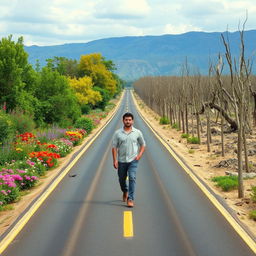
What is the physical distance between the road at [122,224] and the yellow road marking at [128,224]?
8 centimetres

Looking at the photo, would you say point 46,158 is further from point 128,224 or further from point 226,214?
point 226,214

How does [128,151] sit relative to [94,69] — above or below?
below

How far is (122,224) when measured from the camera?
7.86 metres

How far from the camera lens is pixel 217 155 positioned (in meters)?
18.6

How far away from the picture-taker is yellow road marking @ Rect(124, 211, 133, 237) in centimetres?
733

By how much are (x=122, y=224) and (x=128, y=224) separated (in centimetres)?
12

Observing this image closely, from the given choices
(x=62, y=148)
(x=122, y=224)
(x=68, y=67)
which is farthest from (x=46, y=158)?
(x=68, y=67)

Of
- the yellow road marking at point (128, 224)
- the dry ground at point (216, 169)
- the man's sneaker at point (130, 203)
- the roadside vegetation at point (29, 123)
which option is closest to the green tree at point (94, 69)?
the roadside vegetation at point (29, 123)

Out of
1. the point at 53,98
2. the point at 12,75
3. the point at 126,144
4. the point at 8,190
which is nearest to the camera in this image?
the point at 126,144

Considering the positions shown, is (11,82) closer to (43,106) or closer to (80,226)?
(43,106)

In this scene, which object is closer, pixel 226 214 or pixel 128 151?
pixel 226 214

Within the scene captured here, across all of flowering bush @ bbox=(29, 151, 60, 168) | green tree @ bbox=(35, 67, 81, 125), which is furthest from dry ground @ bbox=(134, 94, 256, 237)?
green tree @ bbox=(35, 67, 81, 125)

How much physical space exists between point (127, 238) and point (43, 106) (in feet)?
91.6

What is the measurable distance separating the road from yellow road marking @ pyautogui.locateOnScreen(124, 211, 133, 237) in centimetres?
8
